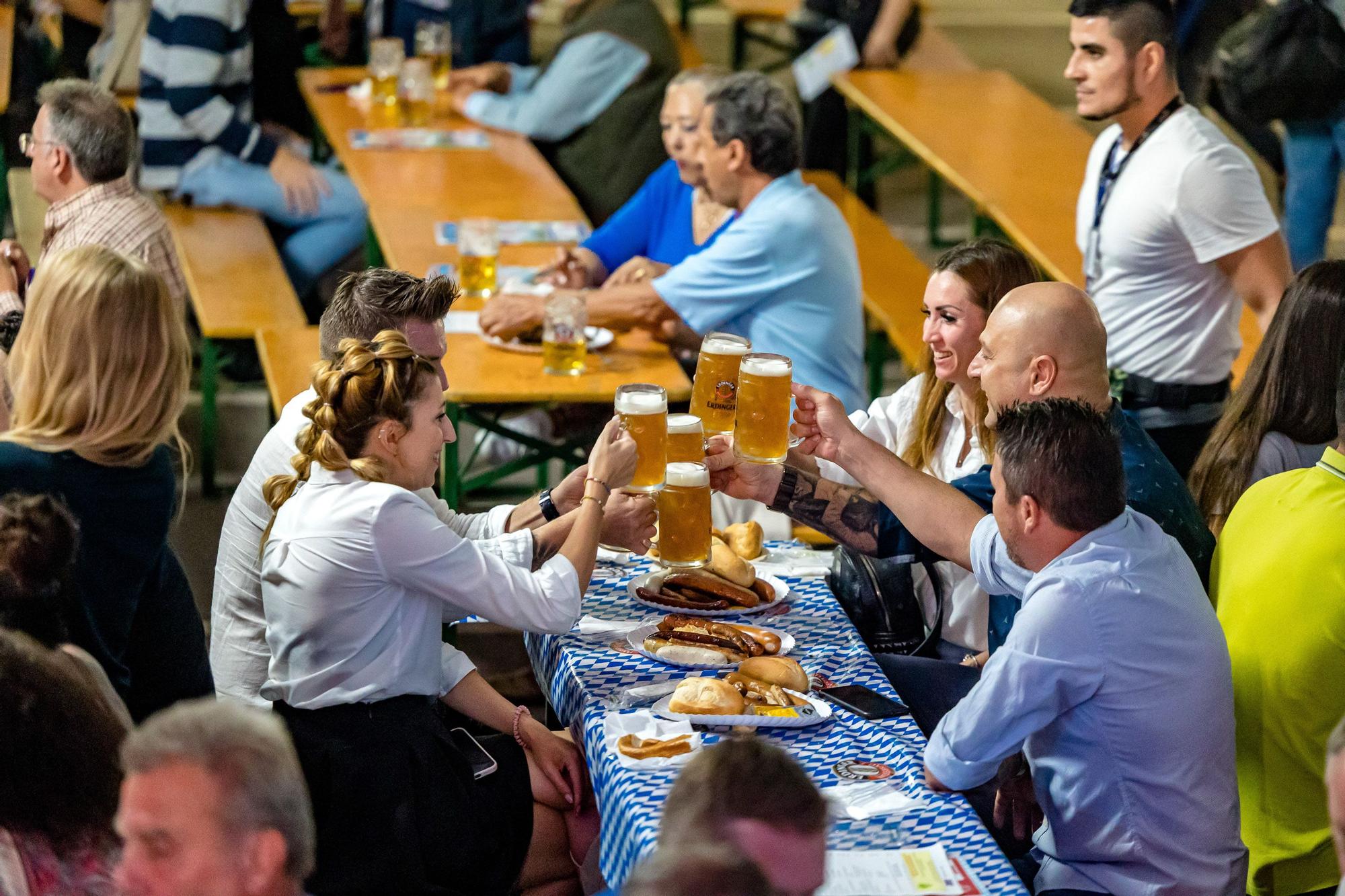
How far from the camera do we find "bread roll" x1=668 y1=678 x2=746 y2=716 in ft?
8.05

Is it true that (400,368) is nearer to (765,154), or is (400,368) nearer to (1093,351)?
(1093,351)

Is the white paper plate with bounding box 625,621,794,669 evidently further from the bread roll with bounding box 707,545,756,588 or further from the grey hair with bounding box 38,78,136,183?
the grey hair with bounding box 38,78,136,183

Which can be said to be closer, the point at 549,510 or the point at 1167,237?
the point at 549,510

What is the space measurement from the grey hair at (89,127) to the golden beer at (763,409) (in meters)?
1.87

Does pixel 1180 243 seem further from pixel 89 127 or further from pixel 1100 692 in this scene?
pixel 89 127

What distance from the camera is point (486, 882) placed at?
269cm

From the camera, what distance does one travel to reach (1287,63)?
5.29 meters

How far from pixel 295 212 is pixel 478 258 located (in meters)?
1.81

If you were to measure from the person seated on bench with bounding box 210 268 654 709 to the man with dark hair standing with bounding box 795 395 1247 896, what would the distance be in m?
0.80

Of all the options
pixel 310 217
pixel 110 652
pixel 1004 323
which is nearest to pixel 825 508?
pixel 1004 323

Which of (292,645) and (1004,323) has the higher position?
(1004,323)

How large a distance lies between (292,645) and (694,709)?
65 centimetres

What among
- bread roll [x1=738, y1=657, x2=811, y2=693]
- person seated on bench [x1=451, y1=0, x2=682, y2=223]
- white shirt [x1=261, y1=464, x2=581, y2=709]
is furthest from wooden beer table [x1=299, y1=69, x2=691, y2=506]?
bread roll [x1=738, y1=657, x2=811, y2=693]

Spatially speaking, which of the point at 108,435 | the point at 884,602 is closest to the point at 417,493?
the point at 108,435
